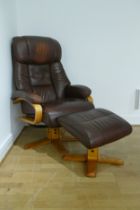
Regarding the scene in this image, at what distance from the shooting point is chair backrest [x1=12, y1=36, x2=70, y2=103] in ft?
7.66

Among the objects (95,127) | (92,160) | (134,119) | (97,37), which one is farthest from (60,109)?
(134,119)

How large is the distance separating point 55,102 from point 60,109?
0.25m

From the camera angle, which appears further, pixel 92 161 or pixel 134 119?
pixel 134 119

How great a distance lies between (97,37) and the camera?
2.70 metres

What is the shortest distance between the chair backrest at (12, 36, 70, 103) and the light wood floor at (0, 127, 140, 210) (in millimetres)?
665

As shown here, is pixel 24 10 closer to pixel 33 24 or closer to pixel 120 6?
pixel 33 24

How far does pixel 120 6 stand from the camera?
2.60 metres

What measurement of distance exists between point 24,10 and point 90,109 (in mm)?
1446

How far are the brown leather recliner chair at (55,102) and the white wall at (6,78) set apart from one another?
3.3 inches

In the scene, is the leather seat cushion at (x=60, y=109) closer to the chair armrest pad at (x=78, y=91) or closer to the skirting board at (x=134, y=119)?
the chair armrest pad at (x=78, y=91)

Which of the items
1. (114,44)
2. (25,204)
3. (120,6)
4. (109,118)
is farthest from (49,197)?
(120,6)

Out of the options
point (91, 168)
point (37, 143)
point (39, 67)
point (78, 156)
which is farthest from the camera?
point (39, 67)

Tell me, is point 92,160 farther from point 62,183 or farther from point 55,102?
point 55,102

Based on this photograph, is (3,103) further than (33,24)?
No
